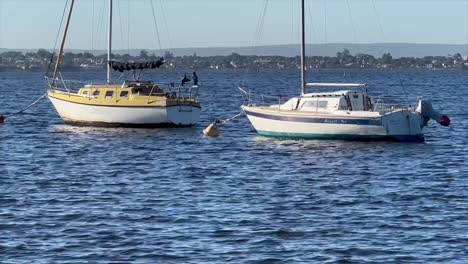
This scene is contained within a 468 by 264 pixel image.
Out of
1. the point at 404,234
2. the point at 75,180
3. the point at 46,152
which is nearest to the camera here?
the point at 404,234

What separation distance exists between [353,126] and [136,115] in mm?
12427

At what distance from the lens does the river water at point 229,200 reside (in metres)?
28.5

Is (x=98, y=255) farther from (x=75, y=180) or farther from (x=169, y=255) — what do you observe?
(x=75, y=180)

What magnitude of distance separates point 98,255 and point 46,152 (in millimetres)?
26467

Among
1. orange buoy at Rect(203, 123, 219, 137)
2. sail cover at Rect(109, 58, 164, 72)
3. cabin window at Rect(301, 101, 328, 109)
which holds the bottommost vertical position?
orange buoy at Rect(203, 123, 219, 137)

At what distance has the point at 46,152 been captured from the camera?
5381 cm

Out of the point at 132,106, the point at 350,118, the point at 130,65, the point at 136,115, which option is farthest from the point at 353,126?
the point at 130,65

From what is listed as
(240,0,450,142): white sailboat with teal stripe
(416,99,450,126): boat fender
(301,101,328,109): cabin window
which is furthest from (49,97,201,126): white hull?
(416,99,450,126): boat fender

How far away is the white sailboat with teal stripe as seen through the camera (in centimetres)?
5369

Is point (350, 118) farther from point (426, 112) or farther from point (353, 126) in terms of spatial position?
point (426, 112)

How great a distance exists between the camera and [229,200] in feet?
120

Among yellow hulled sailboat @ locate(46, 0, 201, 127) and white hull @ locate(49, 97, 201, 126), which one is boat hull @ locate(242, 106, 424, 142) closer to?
yellow hulled sailboat @ locate(46, 0, 201, 127)

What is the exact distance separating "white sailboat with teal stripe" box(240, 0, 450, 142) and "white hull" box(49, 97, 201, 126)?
7475 millimetres

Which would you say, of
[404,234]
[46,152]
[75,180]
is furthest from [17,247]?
[46,152]
